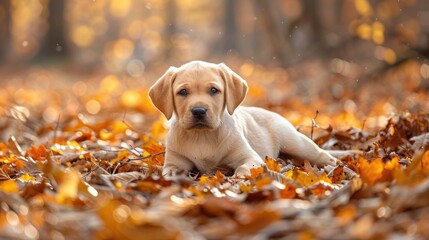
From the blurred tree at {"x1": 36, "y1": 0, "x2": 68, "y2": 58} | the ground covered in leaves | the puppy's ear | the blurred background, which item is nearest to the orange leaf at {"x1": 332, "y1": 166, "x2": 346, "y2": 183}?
the ground covered in leaves

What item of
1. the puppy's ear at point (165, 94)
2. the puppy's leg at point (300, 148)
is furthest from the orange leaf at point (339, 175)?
the puppy's ear at point (165, 94)

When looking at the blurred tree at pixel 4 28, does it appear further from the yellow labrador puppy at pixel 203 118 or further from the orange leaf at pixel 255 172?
the orange leaf at pixel 255 172

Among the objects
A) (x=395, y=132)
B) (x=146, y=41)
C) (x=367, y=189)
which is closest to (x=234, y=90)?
(x=395, y=132)

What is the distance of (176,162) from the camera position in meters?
5.45

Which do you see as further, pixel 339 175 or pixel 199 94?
pixel 199 94

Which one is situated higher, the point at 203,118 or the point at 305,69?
the point at 203,118

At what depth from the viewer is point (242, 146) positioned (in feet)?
18.0

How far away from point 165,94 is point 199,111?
52 cm

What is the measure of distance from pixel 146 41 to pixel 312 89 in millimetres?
39184

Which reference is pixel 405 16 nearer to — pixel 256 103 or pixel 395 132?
pixel 256 103

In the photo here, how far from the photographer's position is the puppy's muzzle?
508 cm

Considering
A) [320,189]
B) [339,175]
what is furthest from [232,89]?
[320,189]

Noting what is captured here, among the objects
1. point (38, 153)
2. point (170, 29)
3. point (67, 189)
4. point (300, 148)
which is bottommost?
point (170, 29)

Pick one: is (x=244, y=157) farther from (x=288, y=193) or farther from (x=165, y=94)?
(x=288, y=193)
